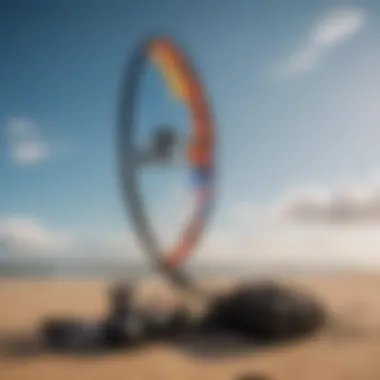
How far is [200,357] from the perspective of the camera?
154cm

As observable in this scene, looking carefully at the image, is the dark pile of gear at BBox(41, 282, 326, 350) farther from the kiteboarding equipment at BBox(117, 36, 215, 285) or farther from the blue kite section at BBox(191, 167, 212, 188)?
the blue kite section at BBox(191, 167, 212, 188)

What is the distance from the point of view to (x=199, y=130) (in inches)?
62.9

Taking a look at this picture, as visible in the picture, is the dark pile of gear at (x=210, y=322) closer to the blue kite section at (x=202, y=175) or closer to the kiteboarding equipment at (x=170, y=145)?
the kiteboarding equipment at (x=170, y=145)

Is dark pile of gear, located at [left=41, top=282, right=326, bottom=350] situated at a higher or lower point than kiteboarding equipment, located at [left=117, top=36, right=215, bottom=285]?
lower

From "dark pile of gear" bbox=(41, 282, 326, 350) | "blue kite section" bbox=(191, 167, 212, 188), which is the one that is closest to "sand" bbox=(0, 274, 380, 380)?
"dark pile of gear" bbox=(41, 282, 326, 350)

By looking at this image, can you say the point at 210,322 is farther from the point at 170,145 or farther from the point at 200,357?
the point at 170,145

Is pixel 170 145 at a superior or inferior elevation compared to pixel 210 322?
superior

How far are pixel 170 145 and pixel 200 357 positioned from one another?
428mm

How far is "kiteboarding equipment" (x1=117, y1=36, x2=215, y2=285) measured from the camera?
62.5 inches

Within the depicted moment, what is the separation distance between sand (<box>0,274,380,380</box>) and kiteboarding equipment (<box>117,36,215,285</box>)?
0.08 metres

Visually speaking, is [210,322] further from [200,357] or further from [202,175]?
[202,175]

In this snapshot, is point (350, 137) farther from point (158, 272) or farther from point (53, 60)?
point (53, 60)

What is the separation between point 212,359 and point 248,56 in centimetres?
62

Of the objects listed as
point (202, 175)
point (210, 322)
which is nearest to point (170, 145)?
point (202, 175)
